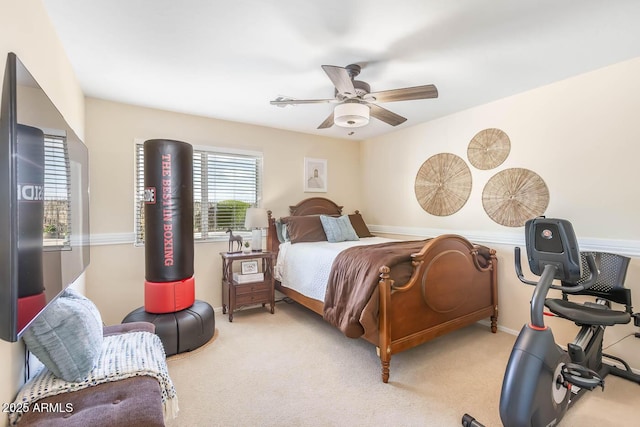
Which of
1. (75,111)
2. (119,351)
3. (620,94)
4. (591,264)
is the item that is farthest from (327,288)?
(620,94)

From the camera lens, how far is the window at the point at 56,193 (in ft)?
3.93

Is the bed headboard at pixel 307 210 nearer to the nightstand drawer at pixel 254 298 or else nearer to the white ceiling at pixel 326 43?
the nightstand drawer at pixel 254 298

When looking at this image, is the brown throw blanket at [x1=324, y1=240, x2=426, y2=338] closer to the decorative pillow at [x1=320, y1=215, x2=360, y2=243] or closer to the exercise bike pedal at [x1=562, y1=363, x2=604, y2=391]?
the decorative pillow at [x1=320, y1=215, x2=360, y2=243]

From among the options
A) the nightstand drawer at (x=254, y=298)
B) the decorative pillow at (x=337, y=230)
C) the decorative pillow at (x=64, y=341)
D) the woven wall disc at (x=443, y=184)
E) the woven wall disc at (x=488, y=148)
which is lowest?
the nightstand drawer at (x=254, y=298)

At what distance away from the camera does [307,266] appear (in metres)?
3.25

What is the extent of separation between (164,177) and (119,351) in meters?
1.54

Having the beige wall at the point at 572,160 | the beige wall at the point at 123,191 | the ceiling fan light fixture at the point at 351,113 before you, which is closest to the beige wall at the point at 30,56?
the beige wall at the point at 123,191

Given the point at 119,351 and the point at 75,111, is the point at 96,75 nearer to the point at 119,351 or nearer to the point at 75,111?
the point at 75,111

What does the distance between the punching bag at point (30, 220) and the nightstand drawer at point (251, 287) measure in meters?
2.36

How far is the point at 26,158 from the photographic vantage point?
1019 millimetres

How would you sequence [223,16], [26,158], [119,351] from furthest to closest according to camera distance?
[223,16] → [119,351] → [26,158]

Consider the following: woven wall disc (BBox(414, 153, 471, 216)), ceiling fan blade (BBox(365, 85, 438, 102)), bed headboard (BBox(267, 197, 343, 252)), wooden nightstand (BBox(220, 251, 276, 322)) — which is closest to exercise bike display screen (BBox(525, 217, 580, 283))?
ceiling fan blade (BBox(365, 85, 438, 102))

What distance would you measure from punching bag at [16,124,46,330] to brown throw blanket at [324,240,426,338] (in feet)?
6.03

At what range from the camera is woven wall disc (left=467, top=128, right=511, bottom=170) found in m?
3.14
